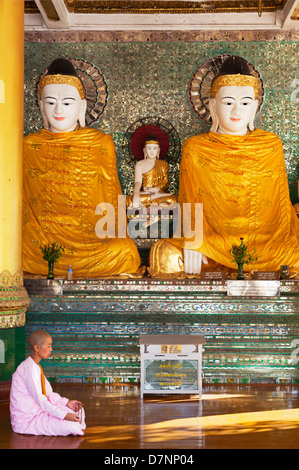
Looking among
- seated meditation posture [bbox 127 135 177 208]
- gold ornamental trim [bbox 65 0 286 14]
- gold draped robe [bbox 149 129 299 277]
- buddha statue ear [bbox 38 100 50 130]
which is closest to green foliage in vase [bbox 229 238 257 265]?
gold draped robe [bbox 149 129 299 277]

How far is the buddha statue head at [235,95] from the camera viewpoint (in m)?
7.70

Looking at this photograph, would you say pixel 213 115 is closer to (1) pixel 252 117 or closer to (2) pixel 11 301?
(1) pixel 252 117

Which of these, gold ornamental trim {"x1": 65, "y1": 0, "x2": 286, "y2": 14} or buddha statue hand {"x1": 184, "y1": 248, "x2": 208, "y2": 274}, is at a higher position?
gold ornamental trim {"x1": 65, "y1": 0, "x2": 286, "y2": 14}

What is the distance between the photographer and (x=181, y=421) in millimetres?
4566

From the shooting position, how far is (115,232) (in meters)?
7.56

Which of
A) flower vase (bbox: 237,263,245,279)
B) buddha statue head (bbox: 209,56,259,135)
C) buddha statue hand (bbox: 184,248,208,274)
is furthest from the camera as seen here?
buddha statue head (bbox: 209,56,259,135)

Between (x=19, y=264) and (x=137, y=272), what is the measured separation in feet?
5.89

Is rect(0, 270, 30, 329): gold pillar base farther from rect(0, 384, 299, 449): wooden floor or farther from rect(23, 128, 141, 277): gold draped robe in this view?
rect(23, 128, 141, 277): gold draped robe

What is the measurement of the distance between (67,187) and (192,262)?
1.98 m

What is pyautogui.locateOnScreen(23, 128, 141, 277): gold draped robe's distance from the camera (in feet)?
24.3

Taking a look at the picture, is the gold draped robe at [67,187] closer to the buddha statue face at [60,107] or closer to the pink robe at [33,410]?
the buddha statue face at [60,107]

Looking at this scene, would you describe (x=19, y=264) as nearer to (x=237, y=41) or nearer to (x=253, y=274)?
(x=253, y=274)

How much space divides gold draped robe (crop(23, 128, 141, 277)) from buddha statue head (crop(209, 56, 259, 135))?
1466 millimetres
